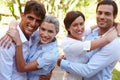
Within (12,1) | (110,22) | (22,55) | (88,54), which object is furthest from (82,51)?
(12,1)

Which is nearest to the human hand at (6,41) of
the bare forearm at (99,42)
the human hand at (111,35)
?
the bare forearm at (99,42)

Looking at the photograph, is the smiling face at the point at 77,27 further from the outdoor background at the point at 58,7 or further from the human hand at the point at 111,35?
the outdoor background at the point at 58,7

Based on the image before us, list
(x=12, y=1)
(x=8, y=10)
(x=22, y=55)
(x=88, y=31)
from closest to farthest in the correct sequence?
(x=22, y=55) → (x=88, y=31) → (x=12, y=1) → (x=8, y=10)

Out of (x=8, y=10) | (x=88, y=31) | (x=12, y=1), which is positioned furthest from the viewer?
(x=8, y=10)

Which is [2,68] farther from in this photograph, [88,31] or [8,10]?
[8,10]

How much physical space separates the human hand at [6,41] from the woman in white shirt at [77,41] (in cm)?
49

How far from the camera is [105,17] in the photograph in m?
2.70

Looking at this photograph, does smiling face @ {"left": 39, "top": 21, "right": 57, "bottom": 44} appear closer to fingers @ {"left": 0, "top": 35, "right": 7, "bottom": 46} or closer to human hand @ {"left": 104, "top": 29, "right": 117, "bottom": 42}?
fingers @ {"left": 0, "top": 35, "right": 7, "bottom": 46}

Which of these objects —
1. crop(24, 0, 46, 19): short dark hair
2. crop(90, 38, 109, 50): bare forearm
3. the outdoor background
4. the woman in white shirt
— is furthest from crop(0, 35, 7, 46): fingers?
the outdoor background

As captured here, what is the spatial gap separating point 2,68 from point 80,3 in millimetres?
8402

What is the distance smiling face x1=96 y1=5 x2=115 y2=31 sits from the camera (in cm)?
271

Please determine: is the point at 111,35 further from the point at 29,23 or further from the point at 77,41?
the point at 29,23

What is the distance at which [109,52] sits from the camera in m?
2.70

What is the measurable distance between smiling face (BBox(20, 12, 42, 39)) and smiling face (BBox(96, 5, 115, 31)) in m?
0.50
